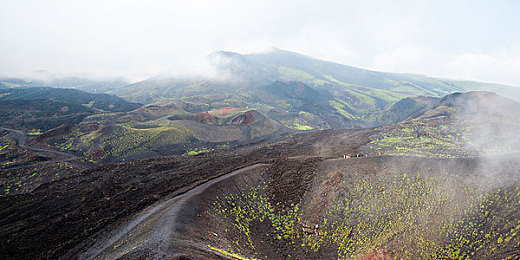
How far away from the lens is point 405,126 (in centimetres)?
5300

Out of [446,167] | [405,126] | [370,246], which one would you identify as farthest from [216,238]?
[405,126]

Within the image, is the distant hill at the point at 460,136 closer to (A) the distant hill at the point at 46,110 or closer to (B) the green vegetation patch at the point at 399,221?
(B) the green vegetation patch at the point at 399,221

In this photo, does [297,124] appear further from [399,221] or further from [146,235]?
[146,235]

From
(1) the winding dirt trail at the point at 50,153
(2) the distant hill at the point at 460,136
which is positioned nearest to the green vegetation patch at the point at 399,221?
(2) the distant hill at the point at 460,136

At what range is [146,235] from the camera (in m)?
15.9

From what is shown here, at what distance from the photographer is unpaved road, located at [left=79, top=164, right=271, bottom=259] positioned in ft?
47.5

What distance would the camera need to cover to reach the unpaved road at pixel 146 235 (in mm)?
14492

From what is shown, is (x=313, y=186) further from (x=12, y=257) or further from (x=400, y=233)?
(x=12, y=257)

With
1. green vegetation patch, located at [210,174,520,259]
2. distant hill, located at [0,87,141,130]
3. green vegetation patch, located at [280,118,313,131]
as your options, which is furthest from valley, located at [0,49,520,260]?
green vegetation patch, located at [280,118,313,131]

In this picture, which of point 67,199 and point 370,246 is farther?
point 67,199

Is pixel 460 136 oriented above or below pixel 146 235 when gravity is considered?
above

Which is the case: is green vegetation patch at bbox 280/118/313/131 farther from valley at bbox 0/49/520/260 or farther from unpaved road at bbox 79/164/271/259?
unpaved road at bbox 79/164/271/259

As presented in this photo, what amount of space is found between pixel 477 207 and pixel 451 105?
7972cm

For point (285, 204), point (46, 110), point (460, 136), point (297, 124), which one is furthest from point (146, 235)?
point (46, 110)
